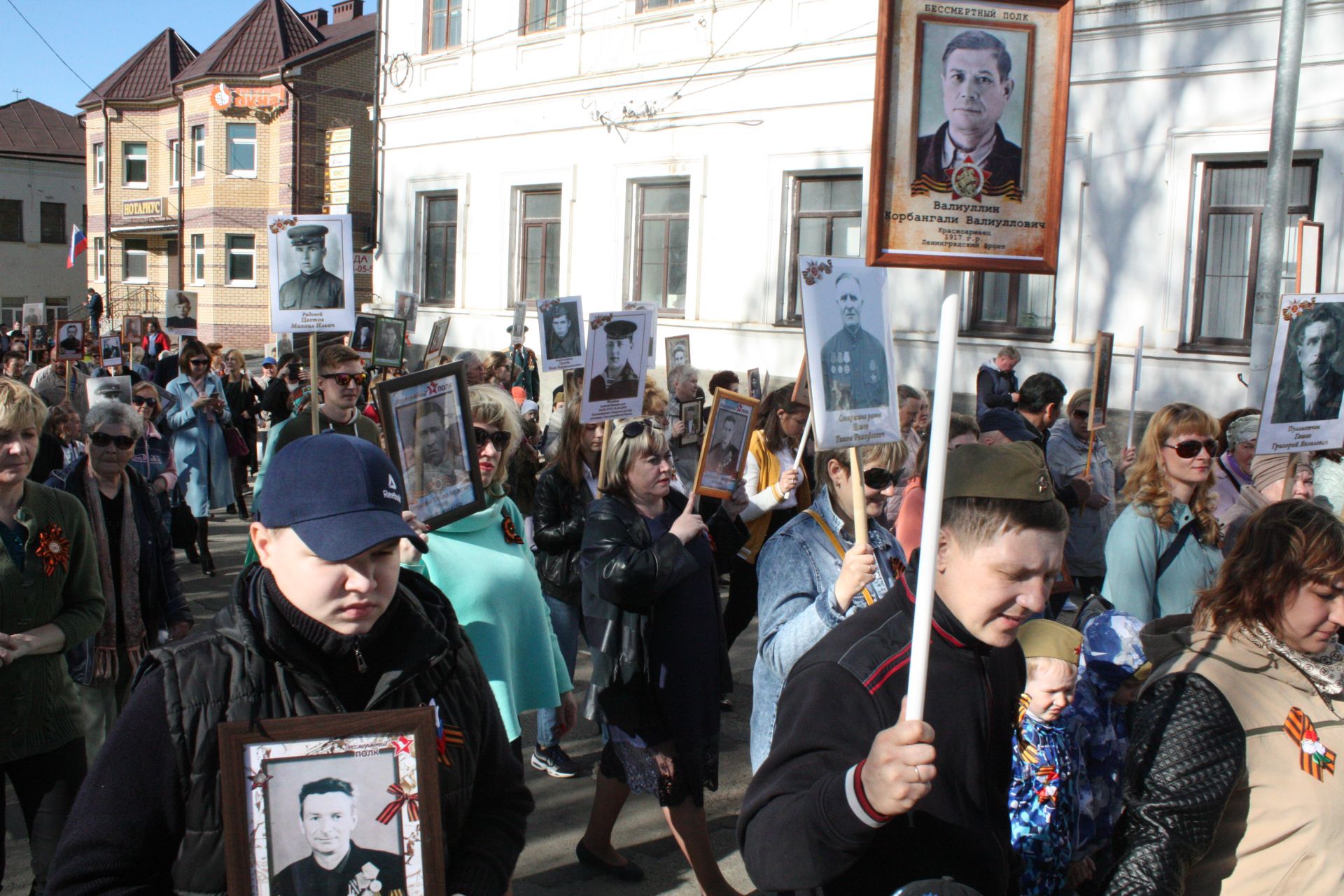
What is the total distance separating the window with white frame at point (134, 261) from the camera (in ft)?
150

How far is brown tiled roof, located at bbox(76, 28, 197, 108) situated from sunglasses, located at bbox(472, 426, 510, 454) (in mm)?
44923

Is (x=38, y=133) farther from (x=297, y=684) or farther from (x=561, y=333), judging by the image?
(x=297, y=684)

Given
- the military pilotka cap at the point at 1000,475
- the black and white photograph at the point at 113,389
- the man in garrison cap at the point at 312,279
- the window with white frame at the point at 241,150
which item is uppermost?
the window with white frame at the point at 241,150

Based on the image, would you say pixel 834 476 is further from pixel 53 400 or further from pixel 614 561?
pixel 53 400

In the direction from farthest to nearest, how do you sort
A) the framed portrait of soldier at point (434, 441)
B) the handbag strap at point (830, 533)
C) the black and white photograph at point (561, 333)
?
the black and white photograph at point (561, 333)
the framed portrait of soldier at point (434, 441)
the handbag strap at point (830, 533)

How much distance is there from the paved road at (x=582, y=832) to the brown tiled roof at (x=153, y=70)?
44109 millimetres

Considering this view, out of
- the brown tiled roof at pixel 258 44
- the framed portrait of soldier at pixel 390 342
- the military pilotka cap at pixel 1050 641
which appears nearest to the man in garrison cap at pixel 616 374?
the military pilotka cap at pixel 1050 641

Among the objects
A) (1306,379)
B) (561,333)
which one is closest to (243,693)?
(1306,379)

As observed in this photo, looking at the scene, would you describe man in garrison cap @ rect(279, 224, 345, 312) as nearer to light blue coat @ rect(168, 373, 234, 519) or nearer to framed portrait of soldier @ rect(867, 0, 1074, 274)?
light blue coat @ rect(168, 373, 234, 519)

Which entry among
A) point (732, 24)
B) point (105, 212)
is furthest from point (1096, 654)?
point (105, 212)

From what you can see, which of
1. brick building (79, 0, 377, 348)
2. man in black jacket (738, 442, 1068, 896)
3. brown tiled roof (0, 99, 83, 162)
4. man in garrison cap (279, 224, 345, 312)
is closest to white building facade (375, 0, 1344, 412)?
man in garrison cap (279, 224, 345, 312)

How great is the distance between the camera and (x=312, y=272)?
6.23 metres

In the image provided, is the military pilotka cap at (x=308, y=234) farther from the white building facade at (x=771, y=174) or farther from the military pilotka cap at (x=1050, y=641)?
the white building facade at (x=771, y=174)

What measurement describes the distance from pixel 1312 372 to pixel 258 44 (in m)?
41.0
